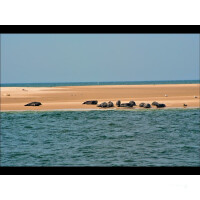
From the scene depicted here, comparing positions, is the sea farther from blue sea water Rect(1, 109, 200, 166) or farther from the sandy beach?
the sandy beach

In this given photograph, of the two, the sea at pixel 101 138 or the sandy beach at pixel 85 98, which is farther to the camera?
the sandy beach at pixel 85 98

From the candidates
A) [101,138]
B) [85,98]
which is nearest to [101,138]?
[101,138]

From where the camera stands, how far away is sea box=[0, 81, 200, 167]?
16.1ft

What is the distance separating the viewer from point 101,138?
707 cm

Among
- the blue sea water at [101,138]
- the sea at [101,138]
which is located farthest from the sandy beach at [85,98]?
the blue sea water at [101,138]

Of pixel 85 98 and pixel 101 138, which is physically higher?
pixel 85 98

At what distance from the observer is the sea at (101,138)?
490cm

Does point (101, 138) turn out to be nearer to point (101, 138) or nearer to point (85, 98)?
point (101, 138)

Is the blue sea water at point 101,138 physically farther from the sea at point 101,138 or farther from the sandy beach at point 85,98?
the sandy beach at point 85,98

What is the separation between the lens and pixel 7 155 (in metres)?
5.12

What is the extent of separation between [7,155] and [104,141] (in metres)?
2.18

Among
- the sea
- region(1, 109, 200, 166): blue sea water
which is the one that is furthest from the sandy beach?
region(1, 109, 200, 166): blue sea water
